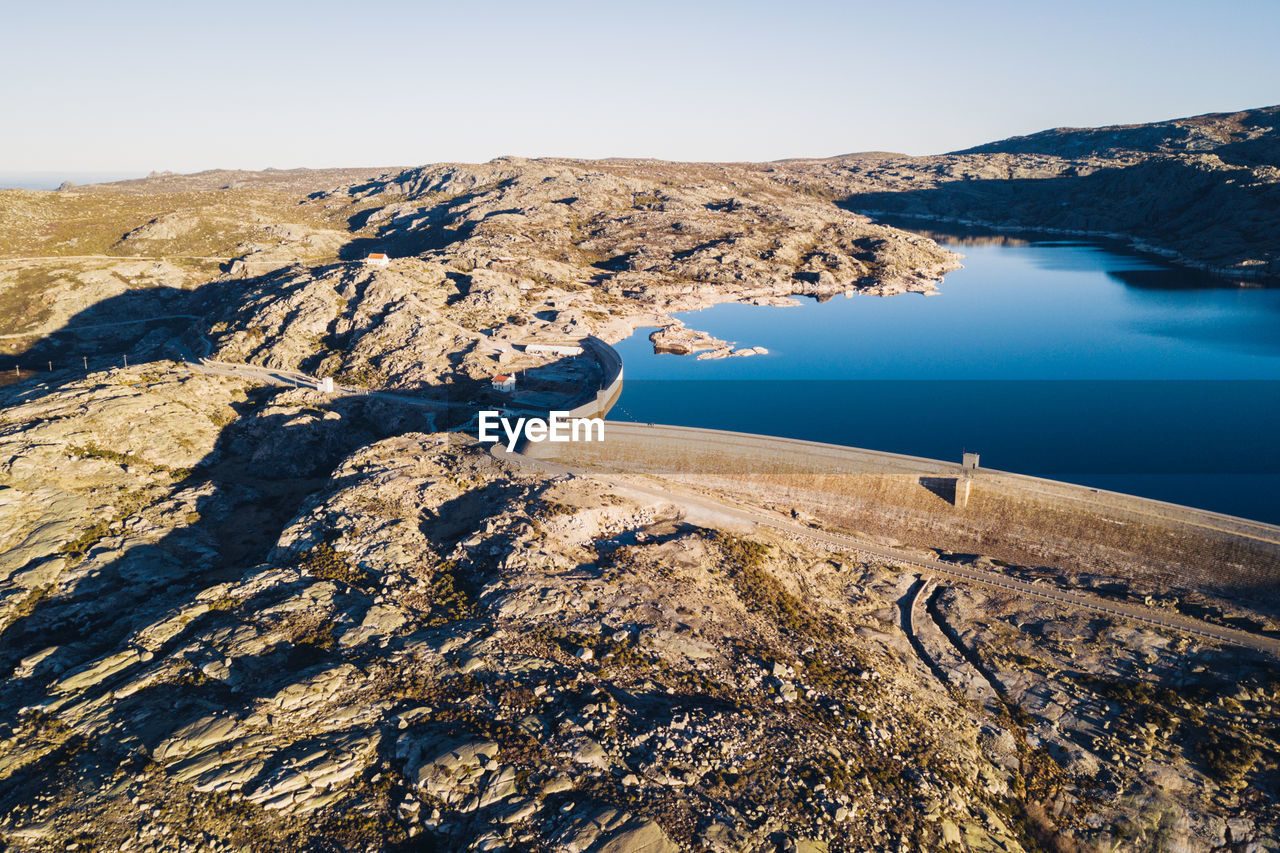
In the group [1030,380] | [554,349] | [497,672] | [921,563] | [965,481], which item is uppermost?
[554,349]

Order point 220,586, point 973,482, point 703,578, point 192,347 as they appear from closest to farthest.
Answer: point 220,586 < point 703,578 < point 973,482 < point 192,347

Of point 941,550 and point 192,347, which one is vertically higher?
point 192,347

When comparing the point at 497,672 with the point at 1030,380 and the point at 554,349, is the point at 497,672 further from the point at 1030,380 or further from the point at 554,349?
the point at 1030,380

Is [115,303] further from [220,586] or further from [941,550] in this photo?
[941,550]

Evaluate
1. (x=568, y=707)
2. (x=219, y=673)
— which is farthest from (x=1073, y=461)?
(x=219, y=673)

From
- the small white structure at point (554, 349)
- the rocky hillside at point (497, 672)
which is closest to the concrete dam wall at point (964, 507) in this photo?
the rocky hillside at point (497, 672)

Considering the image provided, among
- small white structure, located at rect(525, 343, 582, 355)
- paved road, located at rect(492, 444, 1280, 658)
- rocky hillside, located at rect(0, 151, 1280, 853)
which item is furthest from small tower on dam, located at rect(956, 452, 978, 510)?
small white structure, located at rect(525, 343, 582, 355)

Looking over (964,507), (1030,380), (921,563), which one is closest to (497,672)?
(921,563)

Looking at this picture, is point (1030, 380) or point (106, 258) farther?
point (106, 258)
